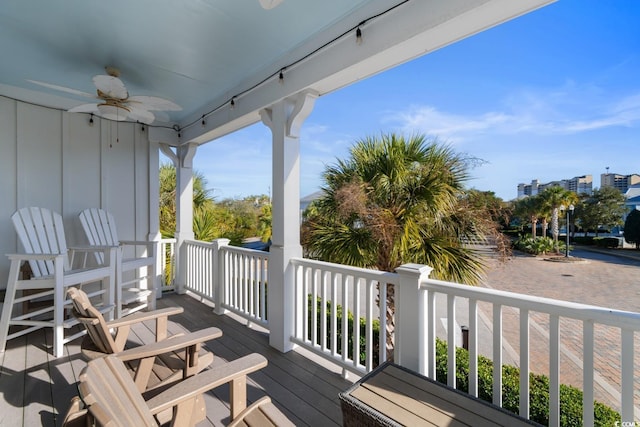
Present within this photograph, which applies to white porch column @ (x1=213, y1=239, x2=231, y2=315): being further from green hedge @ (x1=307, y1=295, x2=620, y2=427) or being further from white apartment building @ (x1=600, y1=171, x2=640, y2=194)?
white apartment building @ (x1=600, y1=171, x2=640, y2=194)

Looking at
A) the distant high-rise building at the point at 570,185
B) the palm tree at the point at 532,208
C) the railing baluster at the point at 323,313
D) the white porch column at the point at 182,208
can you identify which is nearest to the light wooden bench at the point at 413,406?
the railing baluster at the point at 323,313

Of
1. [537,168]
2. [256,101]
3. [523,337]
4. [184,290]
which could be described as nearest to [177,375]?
[523,337]

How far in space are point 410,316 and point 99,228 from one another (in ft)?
13.4

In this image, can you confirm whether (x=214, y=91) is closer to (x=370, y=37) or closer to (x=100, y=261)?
(x=370, y=37)

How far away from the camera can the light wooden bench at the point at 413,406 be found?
Answer: 1.20 meters

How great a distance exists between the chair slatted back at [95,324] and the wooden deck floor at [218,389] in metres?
0.68

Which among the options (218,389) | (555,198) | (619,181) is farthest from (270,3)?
(619,181)

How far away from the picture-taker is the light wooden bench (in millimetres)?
1196

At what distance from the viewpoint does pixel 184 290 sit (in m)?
4.66

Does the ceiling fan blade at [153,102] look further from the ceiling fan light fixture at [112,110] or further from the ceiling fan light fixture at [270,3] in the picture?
the ceiling fan light fixture at [270,3]

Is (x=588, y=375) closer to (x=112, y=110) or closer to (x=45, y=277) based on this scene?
(x=112, y=110)

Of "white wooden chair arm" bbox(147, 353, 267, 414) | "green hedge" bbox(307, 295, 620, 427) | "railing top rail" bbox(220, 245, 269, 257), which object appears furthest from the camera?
"railing top rail" bbox(220, 245, 269, 257)

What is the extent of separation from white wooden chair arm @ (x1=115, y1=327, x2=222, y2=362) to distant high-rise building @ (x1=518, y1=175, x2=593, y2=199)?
22.0 meters

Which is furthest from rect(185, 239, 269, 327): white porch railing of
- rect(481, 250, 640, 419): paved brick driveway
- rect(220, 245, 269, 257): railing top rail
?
rect(481, 250, 640, 419): paved brick driveway
